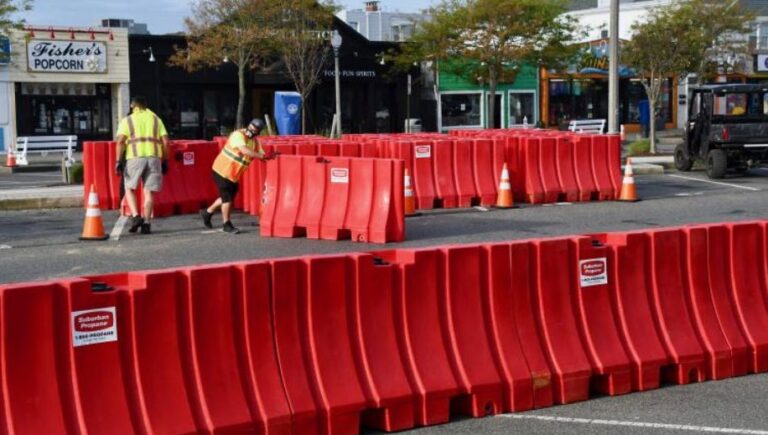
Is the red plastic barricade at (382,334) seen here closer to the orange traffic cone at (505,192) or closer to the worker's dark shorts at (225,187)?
the worker's dark shorts at (225,187)

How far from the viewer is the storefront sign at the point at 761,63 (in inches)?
2061

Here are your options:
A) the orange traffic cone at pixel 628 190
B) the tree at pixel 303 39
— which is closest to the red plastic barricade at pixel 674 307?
the orange traffic cone at pixel 628 190

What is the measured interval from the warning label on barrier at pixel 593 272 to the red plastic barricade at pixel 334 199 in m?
6.63

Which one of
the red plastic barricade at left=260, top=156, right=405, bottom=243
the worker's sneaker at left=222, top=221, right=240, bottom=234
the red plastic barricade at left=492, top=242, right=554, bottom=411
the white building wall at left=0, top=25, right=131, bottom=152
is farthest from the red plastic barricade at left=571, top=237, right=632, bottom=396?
the white building wall at left=0, top=25, right=131, bottom=152

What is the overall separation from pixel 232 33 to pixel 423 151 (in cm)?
2150

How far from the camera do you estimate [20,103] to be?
124 ft

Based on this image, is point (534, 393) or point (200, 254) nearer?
point (534, 393)

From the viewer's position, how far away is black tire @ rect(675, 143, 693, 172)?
80.0ft

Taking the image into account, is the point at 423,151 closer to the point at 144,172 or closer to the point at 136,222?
the point at 144,172

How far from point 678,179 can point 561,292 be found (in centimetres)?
1681

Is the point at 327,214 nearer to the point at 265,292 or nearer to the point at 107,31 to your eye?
the point at 265,292

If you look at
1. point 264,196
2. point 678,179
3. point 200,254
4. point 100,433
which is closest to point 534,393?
point 100,433

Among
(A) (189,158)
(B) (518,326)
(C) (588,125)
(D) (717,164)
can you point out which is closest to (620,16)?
(C) (588,125)

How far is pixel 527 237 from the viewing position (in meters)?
14.3
